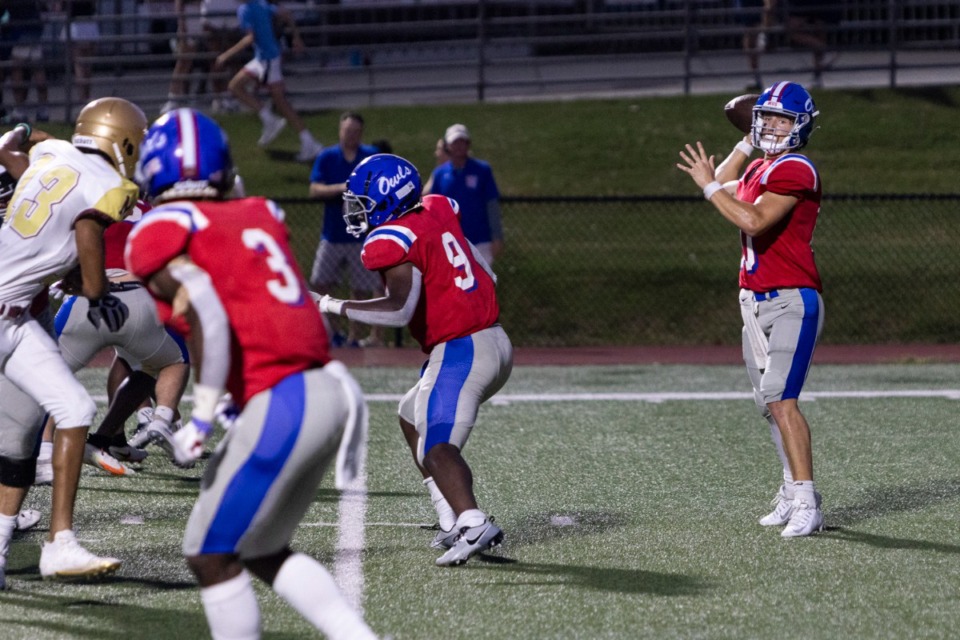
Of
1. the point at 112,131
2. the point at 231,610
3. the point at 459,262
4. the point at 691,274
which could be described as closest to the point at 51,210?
the point at 112,131

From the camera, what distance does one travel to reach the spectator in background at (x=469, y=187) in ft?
37.0

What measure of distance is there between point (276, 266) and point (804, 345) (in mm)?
2924

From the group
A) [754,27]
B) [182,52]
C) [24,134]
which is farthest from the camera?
[182,52]

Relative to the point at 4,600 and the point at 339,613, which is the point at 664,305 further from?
the point at 339,613

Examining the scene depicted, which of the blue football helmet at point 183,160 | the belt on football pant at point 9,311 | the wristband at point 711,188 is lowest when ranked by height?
the belt on football pant at point 9,311

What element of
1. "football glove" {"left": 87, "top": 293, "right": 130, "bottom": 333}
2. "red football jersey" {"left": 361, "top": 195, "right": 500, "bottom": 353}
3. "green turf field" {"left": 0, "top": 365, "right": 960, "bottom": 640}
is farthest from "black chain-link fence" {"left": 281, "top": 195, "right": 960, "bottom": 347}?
"football glove" {"left": 87, "top": 293, "right": 130, "bottom": 333}

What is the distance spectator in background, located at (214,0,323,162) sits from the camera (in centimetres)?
1496

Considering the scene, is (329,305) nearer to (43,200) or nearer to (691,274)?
(43,200)

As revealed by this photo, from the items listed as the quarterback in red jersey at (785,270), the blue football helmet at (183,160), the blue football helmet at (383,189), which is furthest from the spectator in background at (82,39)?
the blue football helmet at (183,160)

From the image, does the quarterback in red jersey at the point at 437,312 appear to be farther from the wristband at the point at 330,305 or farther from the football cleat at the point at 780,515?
the football cleat at the point at 780,515

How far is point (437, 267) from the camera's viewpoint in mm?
5195

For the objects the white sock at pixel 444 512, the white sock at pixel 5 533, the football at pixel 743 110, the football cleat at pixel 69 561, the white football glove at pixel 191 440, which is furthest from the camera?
the football at pixel 743 110

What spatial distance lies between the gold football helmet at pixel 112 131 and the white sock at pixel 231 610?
2.20 m

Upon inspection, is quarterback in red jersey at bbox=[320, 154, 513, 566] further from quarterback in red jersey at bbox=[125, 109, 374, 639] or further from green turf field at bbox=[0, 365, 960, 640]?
quarterback in red jersey at bbox=[125, 109, 374, 639]
